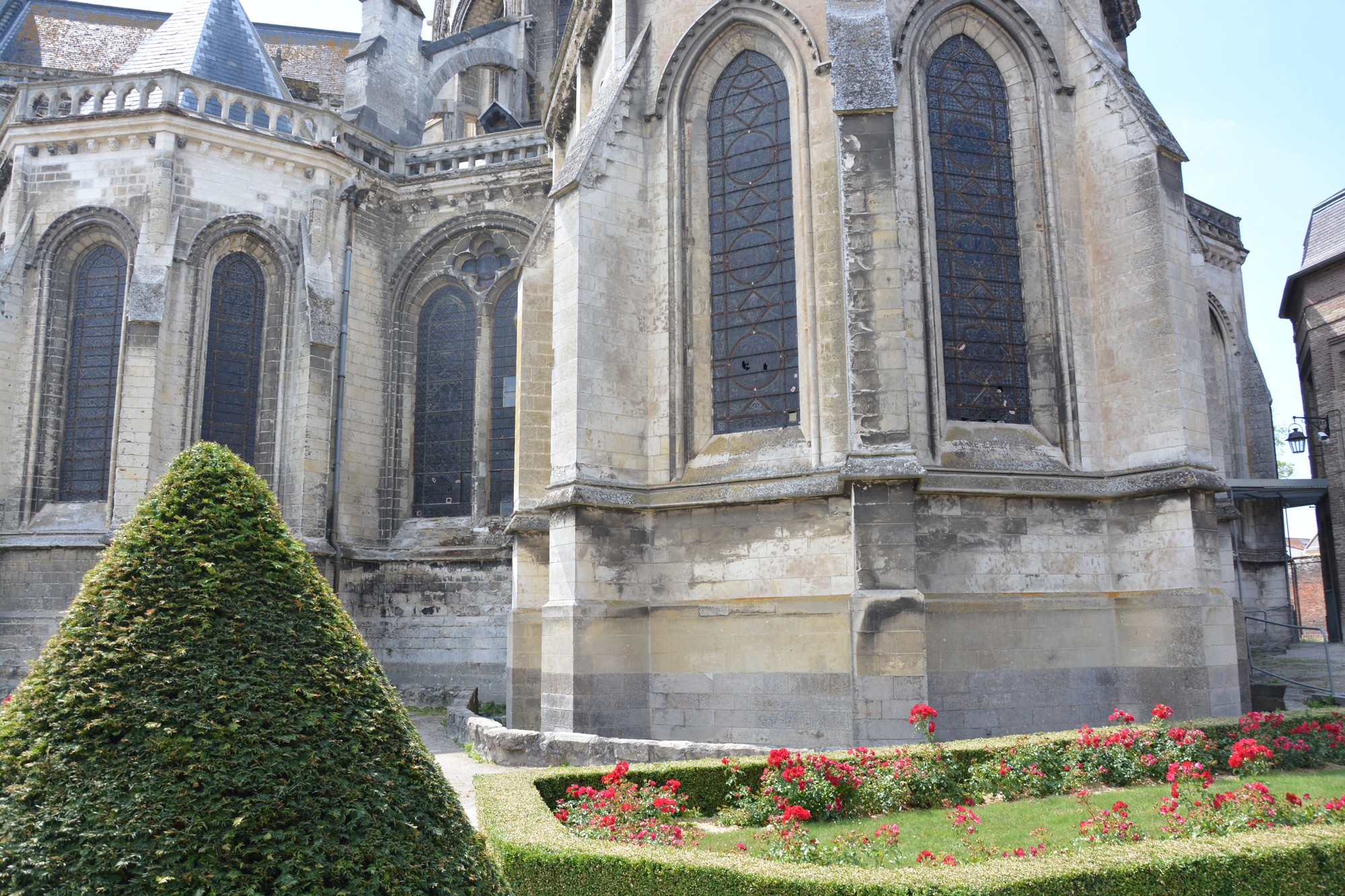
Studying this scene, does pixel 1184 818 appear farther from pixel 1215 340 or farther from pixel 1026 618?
pixel 1215 340

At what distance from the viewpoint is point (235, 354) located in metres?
18.9

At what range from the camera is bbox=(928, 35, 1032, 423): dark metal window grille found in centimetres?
1259

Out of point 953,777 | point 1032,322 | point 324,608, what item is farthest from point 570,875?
point 1032,322

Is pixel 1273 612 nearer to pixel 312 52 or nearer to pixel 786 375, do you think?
pixel 786 375

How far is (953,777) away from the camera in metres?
8.41

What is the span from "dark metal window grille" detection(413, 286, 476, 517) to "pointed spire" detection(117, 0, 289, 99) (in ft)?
17.5

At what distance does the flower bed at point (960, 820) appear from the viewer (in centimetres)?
524

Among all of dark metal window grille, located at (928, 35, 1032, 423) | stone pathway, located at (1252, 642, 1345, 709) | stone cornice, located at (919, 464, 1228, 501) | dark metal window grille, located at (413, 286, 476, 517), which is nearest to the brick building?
stone pathway, located at (1252, 642, 1345, 709)

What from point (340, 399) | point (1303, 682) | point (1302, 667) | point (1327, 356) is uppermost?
point (1327, 356)

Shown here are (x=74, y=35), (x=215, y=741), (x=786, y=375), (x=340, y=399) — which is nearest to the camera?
(x=215, y=741)

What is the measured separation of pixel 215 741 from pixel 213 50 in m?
20.7

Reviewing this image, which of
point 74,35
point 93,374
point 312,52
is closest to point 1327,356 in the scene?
point 93,374

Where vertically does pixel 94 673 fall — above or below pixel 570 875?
above

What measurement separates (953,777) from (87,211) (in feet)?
58.9
